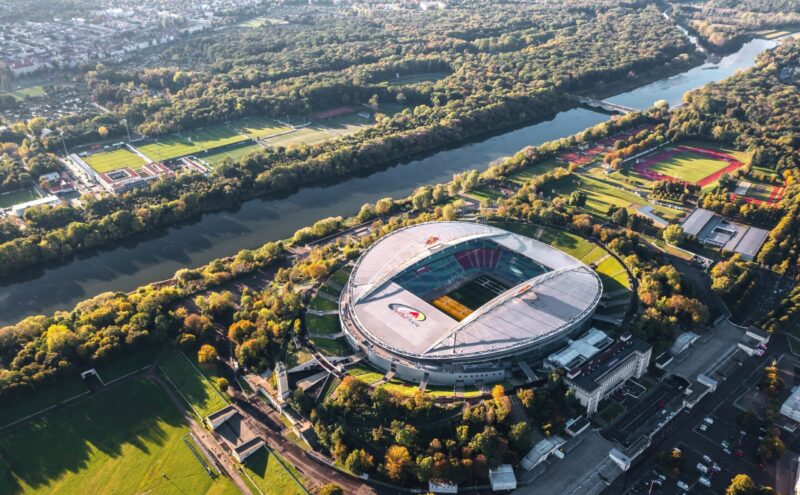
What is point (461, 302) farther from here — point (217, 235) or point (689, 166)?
point (689, 166)

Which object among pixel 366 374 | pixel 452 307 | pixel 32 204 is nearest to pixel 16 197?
pixel 32 204

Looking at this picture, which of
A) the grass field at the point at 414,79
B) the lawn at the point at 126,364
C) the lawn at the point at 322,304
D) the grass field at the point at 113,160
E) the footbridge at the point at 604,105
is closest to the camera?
the lawn at the point at 126,364

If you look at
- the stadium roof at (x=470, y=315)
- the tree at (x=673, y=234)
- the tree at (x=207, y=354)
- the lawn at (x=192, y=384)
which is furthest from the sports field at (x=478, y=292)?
the lawn at (x=192, y=384)

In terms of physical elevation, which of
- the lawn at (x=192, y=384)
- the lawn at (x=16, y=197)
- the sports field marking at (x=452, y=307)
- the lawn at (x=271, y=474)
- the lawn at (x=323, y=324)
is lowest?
the lawn at (x=16, y=197)

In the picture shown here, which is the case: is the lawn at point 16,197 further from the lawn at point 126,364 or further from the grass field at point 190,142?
the lawn at point 126,364

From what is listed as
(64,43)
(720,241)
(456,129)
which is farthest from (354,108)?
(64,43)

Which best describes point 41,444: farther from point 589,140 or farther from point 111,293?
point 589,140
